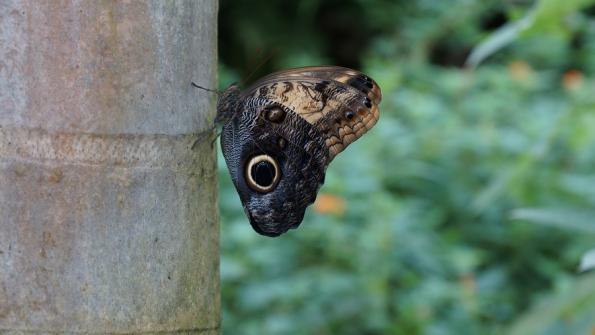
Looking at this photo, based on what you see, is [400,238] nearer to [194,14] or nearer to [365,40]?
[194,14]

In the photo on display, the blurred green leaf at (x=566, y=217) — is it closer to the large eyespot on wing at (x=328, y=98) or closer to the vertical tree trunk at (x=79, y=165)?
the large eyespot on wing at (x=328, y=98)

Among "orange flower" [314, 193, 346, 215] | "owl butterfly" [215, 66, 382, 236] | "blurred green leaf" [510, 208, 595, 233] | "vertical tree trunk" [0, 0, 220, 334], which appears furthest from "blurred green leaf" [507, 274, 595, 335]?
"orange flower" [314, 193, 346, 215]

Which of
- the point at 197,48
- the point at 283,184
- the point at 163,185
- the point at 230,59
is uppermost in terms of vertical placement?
the point at 197,48

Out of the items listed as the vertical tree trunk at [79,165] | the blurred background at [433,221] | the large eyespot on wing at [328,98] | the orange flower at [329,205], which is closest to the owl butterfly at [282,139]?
the large eyespot on wing at [328,98]

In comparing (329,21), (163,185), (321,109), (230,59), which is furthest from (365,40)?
(163,185)

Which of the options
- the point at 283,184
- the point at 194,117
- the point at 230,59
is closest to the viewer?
the point at 194,117

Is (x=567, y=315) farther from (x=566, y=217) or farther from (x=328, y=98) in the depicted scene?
(x=328, y=98)
